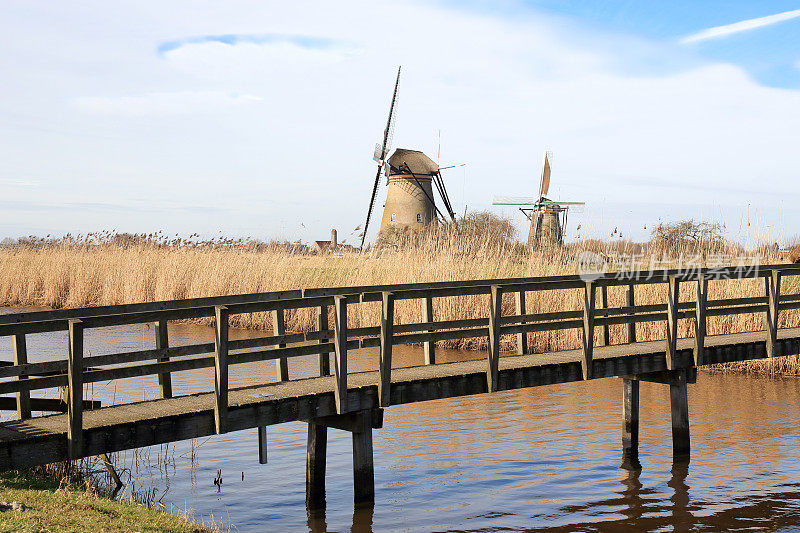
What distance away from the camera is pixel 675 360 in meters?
10.9

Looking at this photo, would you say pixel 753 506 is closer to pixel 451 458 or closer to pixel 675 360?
pixel 675 360

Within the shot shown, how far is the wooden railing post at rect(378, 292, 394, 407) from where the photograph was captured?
814 centimetres

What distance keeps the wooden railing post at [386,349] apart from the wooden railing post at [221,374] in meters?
1.64

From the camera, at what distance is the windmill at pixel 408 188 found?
47.4m

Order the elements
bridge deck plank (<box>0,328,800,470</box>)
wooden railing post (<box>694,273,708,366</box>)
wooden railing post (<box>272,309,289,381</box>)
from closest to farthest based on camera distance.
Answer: bridge deck plank (<box>0,328,800,470</box>) < wooden railing post (<box>272,309,289,381</box>) < wooden railing post (<box>694,273,708,366</box>)

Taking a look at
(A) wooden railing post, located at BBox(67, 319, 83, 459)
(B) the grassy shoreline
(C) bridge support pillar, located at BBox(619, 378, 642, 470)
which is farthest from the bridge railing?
(C) bridge support pillar, located at BBox(619, 378, 642, 470)

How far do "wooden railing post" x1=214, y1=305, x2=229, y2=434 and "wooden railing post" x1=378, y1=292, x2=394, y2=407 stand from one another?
1.64m

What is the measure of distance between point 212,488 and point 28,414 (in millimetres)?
2465

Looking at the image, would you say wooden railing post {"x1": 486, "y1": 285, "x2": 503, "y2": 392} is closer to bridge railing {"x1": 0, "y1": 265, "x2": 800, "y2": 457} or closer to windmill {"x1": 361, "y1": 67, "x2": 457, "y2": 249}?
bridge railing {"x1": 0, "y1": 265, "x2": 800, "y2": 457}

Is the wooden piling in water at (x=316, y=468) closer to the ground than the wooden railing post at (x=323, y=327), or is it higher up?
closer to the ground

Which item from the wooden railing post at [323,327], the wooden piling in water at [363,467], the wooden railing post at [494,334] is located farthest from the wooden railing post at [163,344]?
the wooden railing post at [494,334]

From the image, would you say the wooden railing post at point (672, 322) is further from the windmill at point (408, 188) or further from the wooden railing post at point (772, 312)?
the windmill at point (408, 188)

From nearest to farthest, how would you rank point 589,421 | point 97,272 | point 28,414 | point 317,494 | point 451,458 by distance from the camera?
point 28,414, point 317,494, point 451,458, point 589,421, point 97,272

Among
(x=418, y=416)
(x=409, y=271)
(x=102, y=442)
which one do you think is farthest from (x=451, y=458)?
(x=409, y=271)
